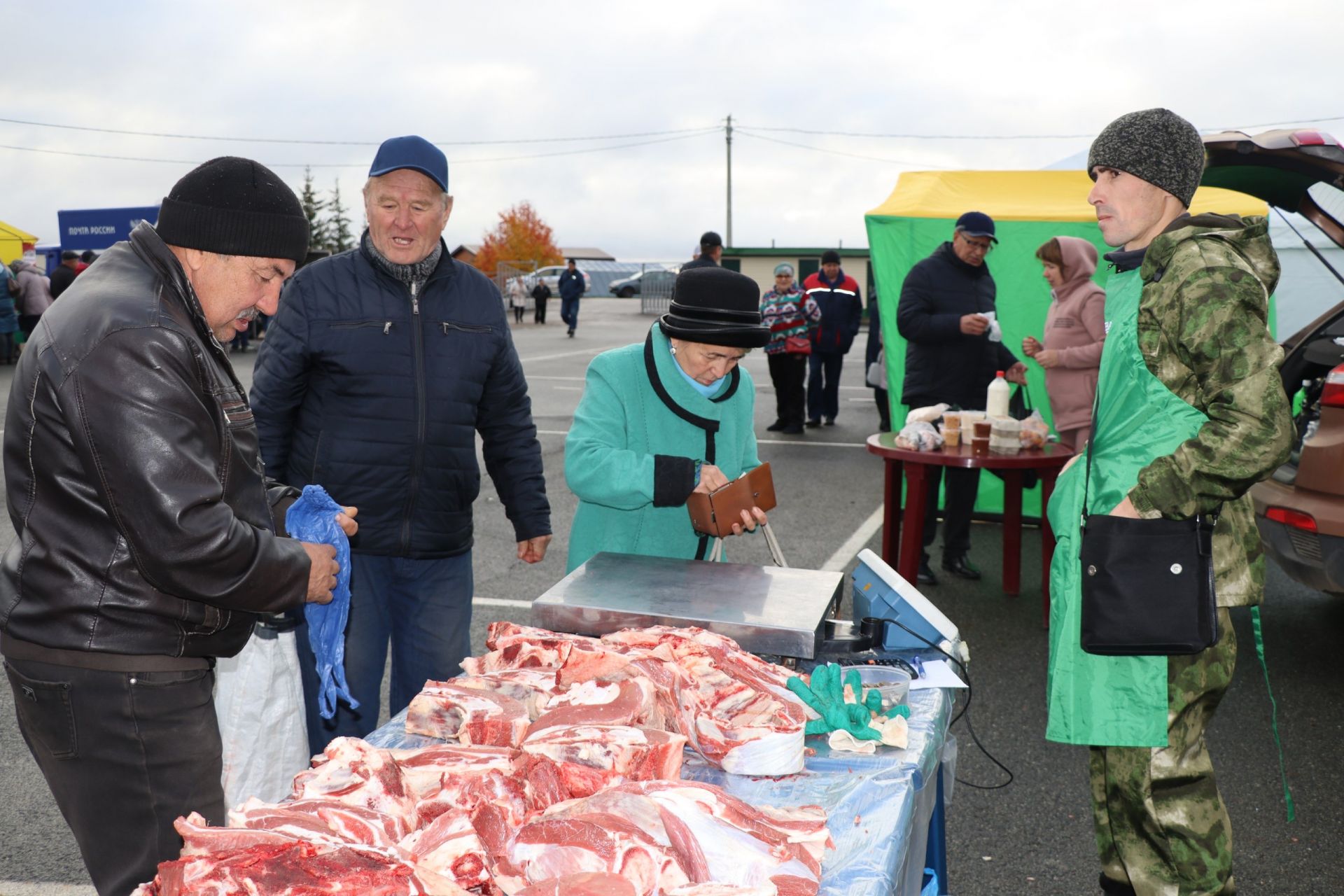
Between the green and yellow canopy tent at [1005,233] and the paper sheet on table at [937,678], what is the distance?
16.5 ft

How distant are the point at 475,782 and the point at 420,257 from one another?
6.12 feet

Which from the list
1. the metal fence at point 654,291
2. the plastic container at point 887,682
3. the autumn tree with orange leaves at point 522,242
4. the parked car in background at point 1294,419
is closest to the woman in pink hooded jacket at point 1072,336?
the parked car in background at point 1294,419

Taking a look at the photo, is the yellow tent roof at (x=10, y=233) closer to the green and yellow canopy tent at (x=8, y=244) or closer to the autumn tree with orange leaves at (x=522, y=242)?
the green and yellow canopy tent at (x=8, y=244)

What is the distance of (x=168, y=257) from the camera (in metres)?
2.01

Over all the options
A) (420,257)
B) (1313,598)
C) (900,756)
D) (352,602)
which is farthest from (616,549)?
(1313,598)

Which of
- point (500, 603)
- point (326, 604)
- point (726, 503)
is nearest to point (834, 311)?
point (500, 603)

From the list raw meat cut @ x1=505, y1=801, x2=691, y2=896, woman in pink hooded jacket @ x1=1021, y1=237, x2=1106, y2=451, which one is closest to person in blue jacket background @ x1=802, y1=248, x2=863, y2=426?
woman in pink hooded jacket @ x1=1021, y1=237, x2=1106, y2=451

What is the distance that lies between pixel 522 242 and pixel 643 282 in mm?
34098

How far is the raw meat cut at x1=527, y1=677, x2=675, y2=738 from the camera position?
203cm

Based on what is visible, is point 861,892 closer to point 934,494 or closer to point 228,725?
point 228,725

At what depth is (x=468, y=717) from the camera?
210 cm

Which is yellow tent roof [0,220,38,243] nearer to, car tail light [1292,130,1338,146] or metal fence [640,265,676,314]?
metal fence [640,265,676,314]

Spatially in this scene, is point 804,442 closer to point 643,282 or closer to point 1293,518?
point 1293,518

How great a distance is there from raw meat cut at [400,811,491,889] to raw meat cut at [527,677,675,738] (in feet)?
1.11
